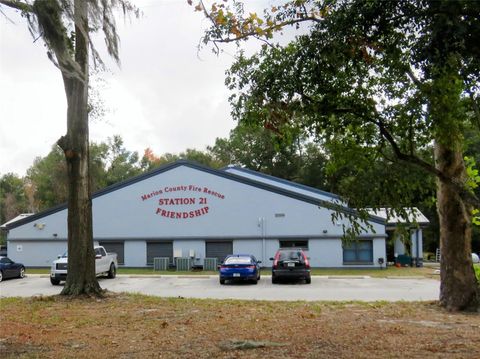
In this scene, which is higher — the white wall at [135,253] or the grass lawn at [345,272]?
the white wall at [135,253]

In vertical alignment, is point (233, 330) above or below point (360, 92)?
below

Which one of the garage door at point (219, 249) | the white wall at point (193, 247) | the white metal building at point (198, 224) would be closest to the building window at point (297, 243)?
the white metal building at point (198, 224)

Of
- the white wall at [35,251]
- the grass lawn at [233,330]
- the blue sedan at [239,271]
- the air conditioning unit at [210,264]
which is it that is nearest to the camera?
the grass lawn at [233,330]

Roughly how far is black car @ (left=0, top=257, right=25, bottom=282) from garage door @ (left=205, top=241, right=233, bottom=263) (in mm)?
11392

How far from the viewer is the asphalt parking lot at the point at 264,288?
59.2 ft

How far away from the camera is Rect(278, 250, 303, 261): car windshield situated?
23.2 meters

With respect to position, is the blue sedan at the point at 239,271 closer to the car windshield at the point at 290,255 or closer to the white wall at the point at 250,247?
the car windshield at the point at 290,255

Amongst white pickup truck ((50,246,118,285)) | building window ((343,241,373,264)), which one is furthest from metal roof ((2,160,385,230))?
white pickup truck ((50,246,118,285))

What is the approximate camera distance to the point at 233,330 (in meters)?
9.12

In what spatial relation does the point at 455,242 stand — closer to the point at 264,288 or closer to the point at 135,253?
the point at 264,288

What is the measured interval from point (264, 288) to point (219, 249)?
12715 millimetres

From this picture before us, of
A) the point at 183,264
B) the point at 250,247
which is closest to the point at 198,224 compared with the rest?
the point at 183,264

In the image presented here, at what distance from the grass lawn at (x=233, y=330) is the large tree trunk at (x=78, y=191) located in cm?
164

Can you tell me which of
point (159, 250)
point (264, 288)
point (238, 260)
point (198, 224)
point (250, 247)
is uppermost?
point (198, 224)
